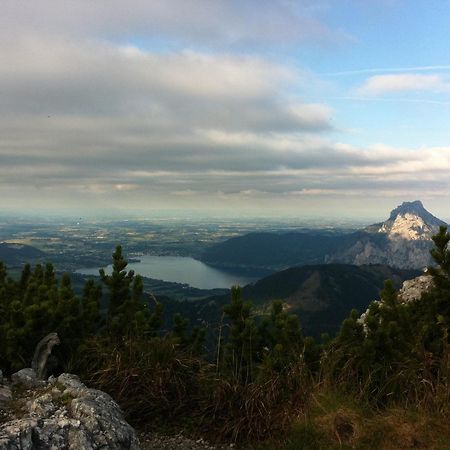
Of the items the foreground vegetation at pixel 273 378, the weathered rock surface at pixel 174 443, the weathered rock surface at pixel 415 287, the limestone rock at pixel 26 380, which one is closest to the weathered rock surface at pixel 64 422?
the limestone rock at pixel 26 380

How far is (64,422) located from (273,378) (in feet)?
15.1

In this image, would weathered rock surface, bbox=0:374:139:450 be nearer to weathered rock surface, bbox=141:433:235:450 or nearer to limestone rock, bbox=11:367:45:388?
limestone rock, bbox=11:367:45:388

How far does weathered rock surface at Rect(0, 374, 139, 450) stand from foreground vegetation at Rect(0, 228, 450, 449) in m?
1.72

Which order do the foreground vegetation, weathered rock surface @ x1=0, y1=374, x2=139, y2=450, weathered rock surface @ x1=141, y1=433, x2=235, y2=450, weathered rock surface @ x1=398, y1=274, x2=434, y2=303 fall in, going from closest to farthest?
1. weathered rock surface @ x1=0, y1=374, x2=139, y2=450
2. the foreground vegetation
3. weathered rock surface @ x1=141, y1=433, x2=235, y2=450
4. weathered rock surface @ x1=398, y1=274, x2=434, y2=303

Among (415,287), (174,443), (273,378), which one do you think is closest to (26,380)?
(174,443)

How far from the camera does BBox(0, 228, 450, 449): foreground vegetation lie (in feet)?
24.5

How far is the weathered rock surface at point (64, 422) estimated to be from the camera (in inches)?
230

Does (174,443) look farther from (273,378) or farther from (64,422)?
(64,422)

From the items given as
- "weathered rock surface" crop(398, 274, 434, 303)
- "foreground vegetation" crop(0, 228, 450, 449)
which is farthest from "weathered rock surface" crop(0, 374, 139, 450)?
"weathered rock surface" crop(398, 274, 434, 303)

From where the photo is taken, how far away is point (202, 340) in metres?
15.7

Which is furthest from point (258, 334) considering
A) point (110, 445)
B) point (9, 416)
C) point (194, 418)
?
point (9, 416)

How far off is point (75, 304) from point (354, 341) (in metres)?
8.38

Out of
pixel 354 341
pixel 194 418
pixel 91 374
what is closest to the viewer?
pixel 194 418

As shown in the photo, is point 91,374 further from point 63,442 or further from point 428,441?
point 428,441
